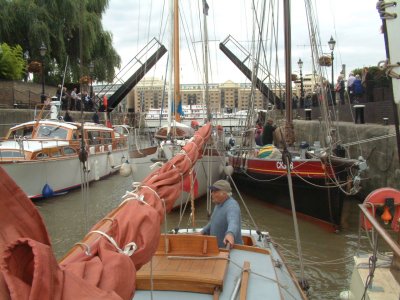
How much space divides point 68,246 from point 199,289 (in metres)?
6.83

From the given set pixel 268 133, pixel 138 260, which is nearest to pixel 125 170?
pixel 268 133

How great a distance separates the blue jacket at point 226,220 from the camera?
213 inches

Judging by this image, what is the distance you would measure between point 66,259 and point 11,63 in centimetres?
2514

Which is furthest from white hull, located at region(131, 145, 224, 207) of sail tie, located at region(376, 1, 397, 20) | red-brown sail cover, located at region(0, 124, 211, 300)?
sail tie, located at region(376, 1, 397, 20)

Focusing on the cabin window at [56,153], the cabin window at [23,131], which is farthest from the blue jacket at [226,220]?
the cabin window at [23,131]

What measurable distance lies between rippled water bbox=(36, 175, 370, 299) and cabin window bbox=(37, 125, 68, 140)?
2136mm

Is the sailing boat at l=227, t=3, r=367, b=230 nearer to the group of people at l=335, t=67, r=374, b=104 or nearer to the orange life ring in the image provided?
the group of people at l=335, t=67, r=374, b=104

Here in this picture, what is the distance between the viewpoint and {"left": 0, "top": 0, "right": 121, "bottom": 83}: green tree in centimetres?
2672

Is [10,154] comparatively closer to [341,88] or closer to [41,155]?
[41,155]

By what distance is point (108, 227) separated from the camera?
2.73 metres

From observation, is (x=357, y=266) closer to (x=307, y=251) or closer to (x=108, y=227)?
(x=108, y=227)

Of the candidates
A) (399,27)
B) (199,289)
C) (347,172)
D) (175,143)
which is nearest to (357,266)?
(199,289)

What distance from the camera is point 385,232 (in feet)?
11.5

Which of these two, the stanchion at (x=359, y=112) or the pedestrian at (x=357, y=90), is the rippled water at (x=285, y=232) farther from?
the pedestrian at (x=357, y=90)
